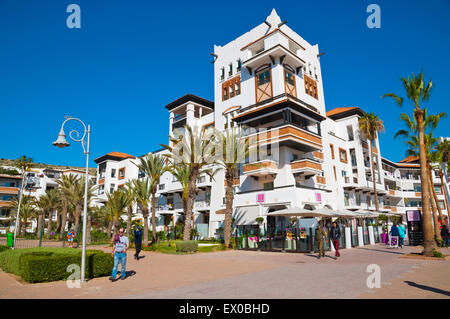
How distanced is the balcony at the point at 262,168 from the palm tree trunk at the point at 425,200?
14.5 m

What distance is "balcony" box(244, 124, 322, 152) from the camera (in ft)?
97.2

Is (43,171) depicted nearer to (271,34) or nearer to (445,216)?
(271,34)

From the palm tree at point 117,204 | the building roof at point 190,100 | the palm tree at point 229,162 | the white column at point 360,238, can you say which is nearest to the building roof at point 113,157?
the building roof at point 190,100

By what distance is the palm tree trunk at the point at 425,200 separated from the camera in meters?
15.7

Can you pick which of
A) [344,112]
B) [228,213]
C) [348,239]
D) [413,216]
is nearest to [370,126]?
[344,112]

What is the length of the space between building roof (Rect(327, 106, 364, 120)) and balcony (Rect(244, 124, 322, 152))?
14.7m

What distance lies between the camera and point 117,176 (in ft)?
196

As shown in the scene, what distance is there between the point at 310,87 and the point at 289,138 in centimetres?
1272

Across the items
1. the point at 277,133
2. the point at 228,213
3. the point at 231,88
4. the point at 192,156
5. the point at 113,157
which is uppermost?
the point at 231,88

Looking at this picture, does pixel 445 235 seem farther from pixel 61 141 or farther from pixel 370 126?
pixel 61 141

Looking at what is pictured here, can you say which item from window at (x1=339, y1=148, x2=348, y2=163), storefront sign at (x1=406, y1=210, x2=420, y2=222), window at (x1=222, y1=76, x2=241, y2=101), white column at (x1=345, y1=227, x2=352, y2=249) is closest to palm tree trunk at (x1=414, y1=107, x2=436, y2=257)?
storefront sign at (x1=406, y1=210, x2=420, y2=222)

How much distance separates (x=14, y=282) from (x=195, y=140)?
53.6ft

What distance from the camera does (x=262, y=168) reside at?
3031cm
